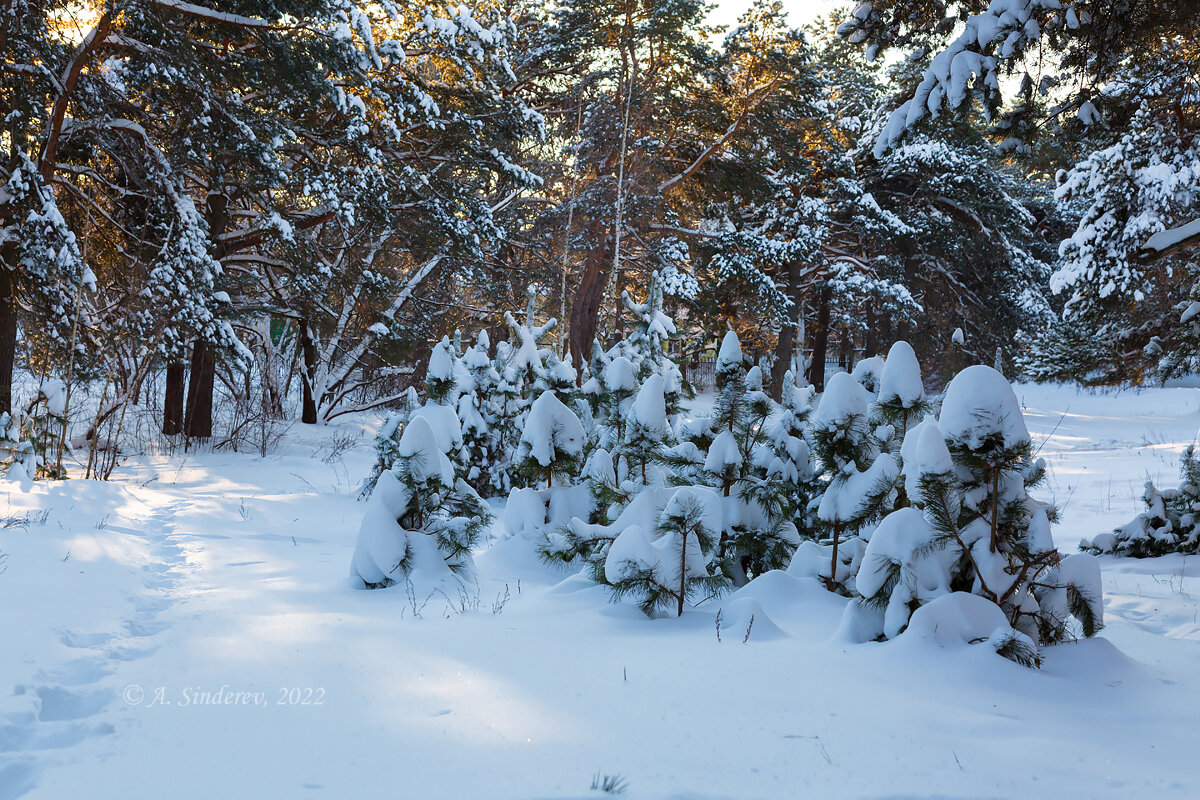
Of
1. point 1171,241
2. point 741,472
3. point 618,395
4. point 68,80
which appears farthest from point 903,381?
Answer: point 68,80

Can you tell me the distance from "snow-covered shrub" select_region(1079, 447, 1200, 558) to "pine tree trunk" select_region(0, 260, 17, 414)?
37.3ft

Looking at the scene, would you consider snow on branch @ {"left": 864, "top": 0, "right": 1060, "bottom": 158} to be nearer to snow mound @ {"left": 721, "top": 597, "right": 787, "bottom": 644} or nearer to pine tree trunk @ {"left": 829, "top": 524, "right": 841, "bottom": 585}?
pine tree trunk @ {"left": 829, "top": 524, "right": 841, "bottom": 585}

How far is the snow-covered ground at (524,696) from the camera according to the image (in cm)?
230

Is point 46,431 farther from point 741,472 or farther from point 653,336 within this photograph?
point 741,472

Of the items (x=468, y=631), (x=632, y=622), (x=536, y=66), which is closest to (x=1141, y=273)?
(x=632, y=622)

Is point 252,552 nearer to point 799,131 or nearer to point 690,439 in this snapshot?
point 690,439

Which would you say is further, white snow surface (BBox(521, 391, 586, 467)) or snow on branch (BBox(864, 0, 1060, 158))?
white snow surface (BBox(521, 391, 586, 467))

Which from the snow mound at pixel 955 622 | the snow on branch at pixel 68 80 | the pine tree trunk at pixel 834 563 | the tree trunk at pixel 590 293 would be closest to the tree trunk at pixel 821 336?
the tree trunk at pixel 590 293

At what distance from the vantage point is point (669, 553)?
3.89 m

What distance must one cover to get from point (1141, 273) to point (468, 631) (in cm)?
706

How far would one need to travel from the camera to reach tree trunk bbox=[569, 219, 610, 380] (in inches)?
723

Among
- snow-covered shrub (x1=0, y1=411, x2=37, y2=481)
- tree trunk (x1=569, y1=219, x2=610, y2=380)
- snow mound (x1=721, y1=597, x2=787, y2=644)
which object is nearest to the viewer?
snow mound (x1=721, y1=597, x2=787, y2=644)

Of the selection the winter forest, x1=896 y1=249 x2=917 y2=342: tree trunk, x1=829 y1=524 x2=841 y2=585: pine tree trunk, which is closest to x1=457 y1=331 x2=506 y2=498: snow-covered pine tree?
the winter forest

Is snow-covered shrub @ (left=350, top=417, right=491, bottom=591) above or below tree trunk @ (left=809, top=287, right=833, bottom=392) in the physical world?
below
